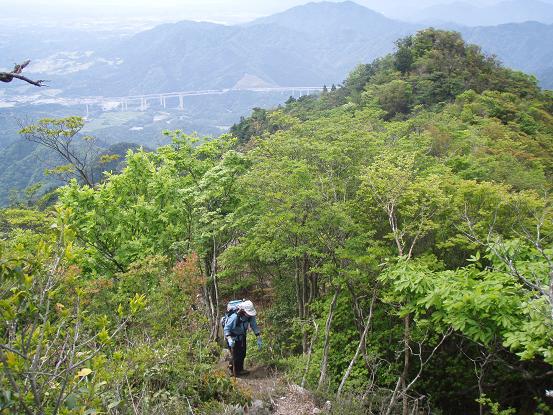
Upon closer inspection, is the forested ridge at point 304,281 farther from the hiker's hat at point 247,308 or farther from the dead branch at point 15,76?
the dead branch at point 15,76

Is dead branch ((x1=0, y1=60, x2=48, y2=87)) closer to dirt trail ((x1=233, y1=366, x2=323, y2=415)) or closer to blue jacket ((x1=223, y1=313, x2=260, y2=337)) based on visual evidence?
dirt trail ((x1=233, y1=366, x2=323, y2=415))

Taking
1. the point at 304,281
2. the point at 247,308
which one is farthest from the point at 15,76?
the point at 304,281

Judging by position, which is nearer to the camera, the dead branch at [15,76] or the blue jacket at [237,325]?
the dead branch at [15,76]

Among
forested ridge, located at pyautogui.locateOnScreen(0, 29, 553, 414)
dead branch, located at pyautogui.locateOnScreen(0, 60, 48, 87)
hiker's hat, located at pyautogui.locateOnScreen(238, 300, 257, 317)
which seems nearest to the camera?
dead branch, located at pyautogui.locateOnScreen(0, 60, 48, 87)

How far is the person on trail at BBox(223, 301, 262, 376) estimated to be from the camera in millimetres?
8383

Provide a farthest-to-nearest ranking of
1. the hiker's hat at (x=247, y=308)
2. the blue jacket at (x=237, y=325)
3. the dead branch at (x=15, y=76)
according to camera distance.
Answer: the blue jacket at (x=237, y=325) → the hiker's hat at (x=247, y=308) → the dead branch at (x=15, y=76)

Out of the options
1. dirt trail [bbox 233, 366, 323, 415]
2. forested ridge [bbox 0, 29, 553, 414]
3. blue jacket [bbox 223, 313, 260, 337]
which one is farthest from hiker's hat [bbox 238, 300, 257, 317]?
dirt trail [bbox 233, 366, 323, 415]

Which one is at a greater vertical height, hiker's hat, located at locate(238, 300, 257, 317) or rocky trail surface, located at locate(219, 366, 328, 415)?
hiker's hat, located at locate(238, 300, 257, 317)

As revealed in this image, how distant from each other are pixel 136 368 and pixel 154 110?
177139mm

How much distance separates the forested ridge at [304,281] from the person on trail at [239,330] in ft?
1.39

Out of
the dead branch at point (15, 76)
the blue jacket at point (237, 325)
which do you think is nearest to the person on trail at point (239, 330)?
the blue jacket at point (237, 325)

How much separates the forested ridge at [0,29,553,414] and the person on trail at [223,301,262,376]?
42 centimetres

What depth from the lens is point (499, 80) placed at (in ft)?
124

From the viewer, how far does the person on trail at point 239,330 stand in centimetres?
838
